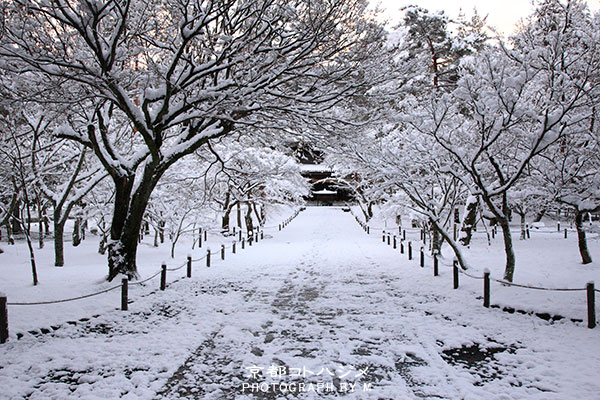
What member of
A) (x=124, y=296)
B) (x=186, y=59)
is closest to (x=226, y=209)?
(x=124, y=296)

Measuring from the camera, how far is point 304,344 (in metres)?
5.84

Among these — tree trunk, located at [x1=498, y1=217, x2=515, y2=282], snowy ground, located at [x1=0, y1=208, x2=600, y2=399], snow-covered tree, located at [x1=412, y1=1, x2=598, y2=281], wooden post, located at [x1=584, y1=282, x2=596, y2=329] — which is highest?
snow-covered tree, located at [x1=412, y1=1, x2=598, y2=281]

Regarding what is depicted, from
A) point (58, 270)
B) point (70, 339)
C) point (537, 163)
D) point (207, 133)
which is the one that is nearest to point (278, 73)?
point (207, 133)

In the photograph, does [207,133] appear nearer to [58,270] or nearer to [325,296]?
[325,296]

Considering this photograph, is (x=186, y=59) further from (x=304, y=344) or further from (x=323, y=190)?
(x=323, y=190)

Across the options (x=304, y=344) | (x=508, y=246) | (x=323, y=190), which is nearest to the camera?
(x=304, y=344)

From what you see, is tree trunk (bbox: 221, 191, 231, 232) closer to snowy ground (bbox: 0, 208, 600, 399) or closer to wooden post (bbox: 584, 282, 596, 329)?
snowy ground (bbox: 0, 208, 600, 399)

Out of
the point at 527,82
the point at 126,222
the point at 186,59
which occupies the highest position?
the point at 186,59

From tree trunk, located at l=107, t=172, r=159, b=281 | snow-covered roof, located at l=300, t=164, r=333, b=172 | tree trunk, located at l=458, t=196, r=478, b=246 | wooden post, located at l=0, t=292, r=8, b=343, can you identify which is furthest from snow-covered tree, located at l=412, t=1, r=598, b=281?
snow-covered roof, located at l=300, t=164, r=333, b=172

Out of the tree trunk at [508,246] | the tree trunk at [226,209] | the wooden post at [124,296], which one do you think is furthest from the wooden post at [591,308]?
the tree trunk at [226,209]

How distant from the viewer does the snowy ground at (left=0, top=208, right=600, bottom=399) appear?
4.46 m

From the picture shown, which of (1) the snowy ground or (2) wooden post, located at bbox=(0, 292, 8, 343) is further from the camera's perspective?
(2) wooden post, located at bbox=(0, 292, 8, 343)

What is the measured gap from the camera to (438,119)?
9.99m

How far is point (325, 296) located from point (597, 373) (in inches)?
216
